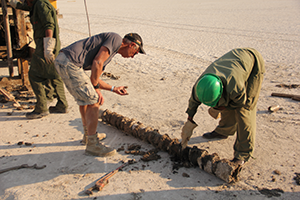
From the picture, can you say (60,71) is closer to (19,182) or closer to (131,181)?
(19,182)

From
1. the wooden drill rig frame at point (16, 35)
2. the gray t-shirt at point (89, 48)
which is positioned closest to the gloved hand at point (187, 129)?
the gray t-shirt at point (89, 48)

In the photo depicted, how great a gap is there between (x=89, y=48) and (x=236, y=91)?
6.21ft

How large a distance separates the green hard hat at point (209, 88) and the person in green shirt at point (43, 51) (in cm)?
300

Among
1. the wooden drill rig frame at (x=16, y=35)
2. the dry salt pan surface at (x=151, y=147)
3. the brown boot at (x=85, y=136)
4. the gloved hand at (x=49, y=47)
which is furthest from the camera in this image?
the wooden drill rig frame at (x=16, y=35)

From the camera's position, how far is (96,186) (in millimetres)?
2982

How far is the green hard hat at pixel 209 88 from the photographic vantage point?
2.66 m

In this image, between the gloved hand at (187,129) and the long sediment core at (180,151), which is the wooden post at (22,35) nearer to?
the long sediment core at (180,151)

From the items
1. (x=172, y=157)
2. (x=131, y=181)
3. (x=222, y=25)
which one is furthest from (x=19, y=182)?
(x=222, y=25)

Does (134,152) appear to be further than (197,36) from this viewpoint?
No

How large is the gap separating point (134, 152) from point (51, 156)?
3.95ft

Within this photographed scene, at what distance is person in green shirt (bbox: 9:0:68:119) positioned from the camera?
14.7ft

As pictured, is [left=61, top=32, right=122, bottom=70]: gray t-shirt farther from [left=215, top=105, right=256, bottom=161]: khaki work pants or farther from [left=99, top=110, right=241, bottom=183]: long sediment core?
[left=215, top=105, right=256, bottom=161]: khaki work pants

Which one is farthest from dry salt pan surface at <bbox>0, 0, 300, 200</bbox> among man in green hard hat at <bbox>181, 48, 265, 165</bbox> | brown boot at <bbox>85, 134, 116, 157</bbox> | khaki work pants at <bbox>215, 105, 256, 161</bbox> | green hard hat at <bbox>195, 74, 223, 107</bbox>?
green hard hat at <bbox>195, 74, 223, 107</bbox>

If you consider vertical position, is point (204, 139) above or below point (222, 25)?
below
